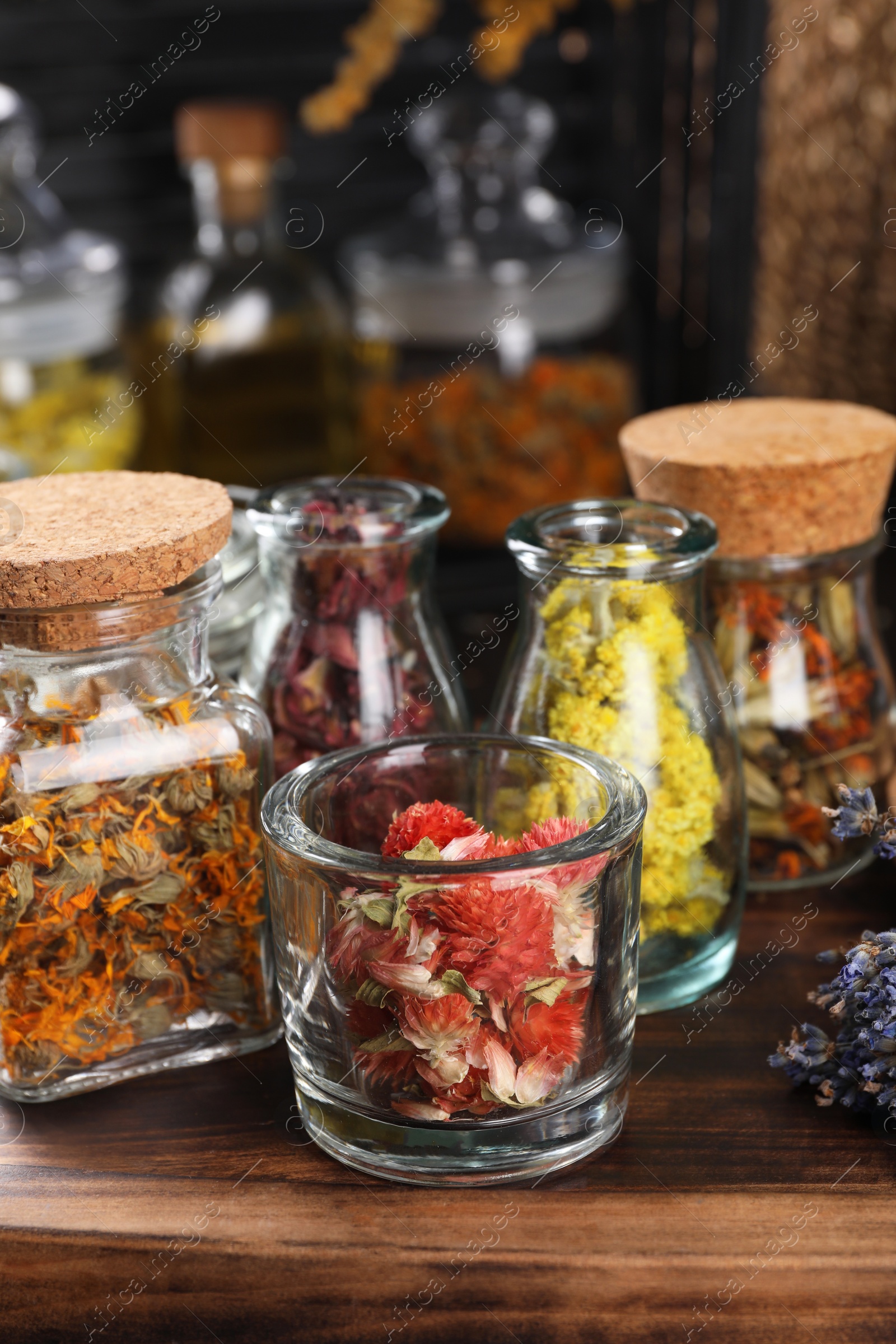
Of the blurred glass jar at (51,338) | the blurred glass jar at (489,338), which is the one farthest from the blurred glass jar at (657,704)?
the blurred glass jar at (51,338)

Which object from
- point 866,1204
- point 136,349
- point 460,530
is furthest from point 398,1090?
point 136,349

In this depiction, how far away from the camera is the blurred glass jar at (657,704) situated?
58cm

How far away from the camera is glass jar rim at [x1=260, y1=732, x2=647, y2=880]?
0.46m

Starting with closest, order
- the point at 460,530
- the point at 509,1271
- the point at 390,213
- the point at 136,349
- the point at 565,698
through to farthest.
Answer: the point at 509,1271 → the point at 565,698 → the point at 460,530 → the point at 136,349 → the point at 390,213

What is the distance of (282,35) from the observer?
129cm

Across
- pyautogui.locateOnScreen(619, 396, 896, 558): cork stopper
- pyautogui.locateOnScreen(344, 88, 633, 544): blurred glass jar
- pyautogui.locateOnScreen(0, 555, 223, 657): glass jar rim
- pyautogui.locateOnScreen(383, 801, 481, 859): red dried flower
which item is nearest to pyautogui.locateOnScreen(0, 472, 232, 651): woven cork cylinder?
pyautogui.locateOnScreen(0, 555, 223, 657): glass jar rim

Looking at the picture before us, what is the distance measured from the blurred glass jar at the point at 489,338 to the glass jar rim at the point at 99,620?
1.84ft

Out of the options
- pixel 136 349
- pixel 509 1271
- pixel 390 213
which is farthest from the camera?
pixel 390 213

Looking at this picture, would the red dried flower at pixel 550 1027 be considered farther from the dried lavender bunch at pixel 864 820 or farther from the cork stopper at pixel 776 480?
the cork stopper at pixel 776 480

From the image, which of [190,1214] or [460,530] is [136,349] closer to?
[460,530]

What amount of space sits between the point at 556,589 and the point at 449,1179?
246 millimetres

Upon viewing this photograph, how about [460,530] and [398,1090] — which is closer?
[398,1090]

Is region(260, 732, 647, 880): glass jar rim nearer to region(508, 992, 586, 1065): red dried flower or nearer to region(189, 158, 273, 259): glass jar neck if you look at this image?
region(508, 992, 586, 1065): red dried flower

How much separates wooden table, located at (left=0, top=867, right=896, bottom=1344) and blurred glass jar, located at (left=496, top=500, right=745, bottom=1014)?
0.27 feet
